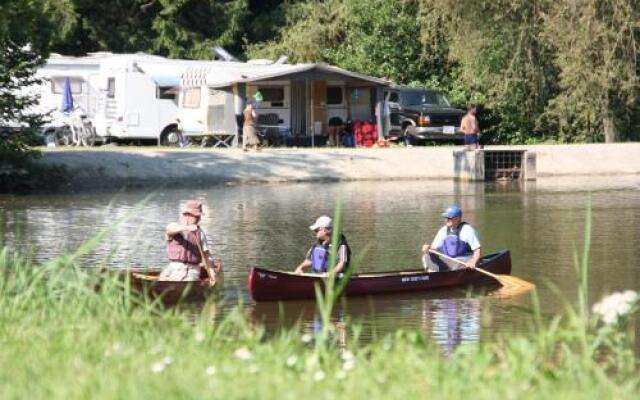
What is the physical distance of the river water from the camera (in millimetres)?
16703

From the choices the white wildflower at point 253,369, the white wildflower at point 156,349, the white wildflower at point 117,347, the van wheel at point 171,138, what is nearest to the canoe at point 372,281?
the white wildflower at point 156,349

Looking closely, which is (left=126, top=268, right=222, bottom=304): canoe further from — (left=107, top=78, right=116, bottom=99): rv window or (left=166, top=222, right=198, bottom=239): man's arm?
(left=107, top=78, right=116, bottom=99): rv window

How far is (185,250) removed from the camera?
1672 centimetres

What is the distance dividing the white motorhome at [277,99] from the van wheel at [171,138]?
0.80m

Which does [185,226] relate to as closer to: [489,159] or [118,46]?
[489,159]

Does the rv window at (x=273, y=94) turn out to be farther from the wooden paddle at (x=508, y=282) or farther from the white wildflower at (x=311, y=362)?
the white wildflower at (x=311, y=362)

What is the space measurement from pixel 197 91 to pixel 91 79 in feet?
14.8

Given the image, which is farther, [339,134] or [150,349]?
[339,134]

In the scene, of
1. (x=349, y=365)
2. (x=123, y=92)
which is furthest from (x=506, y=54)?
(x=349, y=365)

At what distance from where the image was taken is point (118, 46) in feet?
190

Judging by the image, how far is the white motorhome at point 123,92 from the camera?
45.7 meters

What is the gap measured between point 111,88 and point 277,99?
5694 millimetres

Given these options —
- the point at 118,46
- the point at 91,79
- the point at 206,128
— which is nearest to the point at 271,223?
the point at 206,128

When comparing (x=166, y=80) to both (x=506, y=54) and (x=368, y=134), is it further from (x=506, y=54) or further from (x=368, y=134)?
(x=506, y=54)
